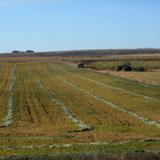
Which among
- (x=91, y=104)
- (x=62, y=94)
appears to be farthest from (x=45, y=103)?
(x=62, y=94)

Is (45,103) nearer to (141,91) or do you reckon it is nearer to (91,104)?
(91,104)

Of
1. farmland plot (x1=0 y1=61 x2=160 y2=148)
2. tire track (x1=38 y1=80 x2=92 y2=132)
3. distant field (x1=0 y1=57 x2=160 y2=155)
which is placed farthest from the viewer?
tire track (x1=38 y1=80 x2=92 y2=132)

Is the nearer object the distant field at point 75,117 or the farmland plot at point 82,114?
the distant field at point 75,117

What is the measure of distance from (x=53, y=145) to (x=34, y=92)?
82.3 ft

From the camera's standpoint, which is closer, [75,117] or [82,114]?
[75,117]

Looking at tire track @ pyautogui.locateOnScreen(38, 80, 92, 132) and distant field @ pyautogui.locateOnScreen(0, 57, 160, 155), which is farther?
tire track @ pyautogui.locateOnScreen(38, 80, 92, 132)

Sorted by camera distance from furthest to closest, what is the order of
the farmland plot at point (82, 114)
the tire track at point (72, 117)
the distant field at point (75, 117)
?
1. the tire track at point (72, 117)
2. the farmland plot at point (82, 114)
3. the distant field at point (75, 117)

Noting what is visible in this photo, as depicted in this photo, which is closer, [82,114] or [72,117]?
[72,117]

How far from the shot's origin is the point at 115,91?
145ft

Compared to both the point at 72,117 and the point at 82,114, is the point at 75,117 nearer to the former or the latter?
the point at 72,117

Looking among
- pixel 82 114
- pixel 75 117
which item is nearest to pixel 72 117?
pixel 75 117

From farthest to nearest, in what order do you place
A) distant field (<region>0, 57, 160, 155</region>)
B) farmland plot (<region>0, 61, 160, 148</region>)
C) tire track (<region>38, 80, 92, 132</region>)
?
tire track (<region>38, 80, 92, 132</region>), farmland plot (<region>0, 61, 160, 148</region>), distant field (<region>0, 57, 160, 155</region>)

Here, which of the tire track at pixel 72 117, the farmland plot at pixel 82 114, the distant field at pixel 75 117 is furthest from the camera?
the tire track at pixel 72 117

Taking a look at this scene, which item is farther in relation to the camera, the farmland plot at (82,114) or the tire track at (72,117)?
the tire track at (72,117)
